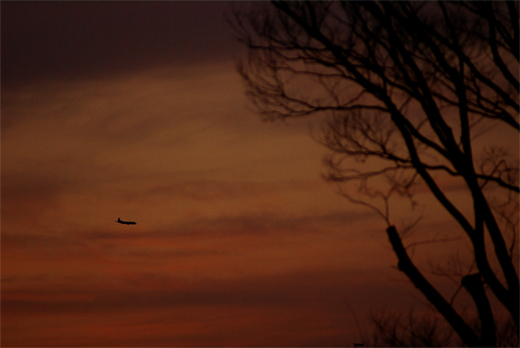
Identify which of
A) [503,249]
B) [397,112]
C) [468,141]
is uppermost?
[397,112]

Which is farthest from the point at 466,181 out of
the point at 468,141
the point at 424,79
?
the point at 424,79

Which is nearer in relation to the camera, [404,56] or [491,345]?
[491,345]

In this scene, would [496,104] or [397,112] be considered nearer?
[397,112]

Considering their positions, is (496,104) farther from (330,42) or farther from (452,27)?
(330,42)

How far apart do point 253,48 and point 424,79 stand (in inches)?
96.2

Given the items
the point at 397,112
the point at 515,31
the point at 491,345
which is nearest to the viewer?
the point at 491,345

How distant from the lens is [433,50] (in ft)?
24.5

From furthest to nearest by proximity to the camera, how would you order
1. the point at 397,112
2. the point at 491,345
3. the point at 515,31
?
the point at 515,31 → the point at 397,112 → the point at 491,345

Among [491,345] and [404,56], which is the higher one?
[404,56]

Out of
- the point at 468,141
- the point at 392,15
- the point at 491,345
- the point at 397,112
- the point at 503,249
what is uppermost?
the point at 392,15

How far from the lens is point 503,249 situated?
7.06 meters

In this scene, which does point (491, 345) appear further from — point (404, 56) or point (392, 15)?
point (392, 15)

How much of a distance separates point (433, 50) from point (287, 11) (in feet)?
6.45

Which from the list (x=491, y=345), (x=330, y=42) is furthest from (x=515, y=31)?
(x=491, y=345)
